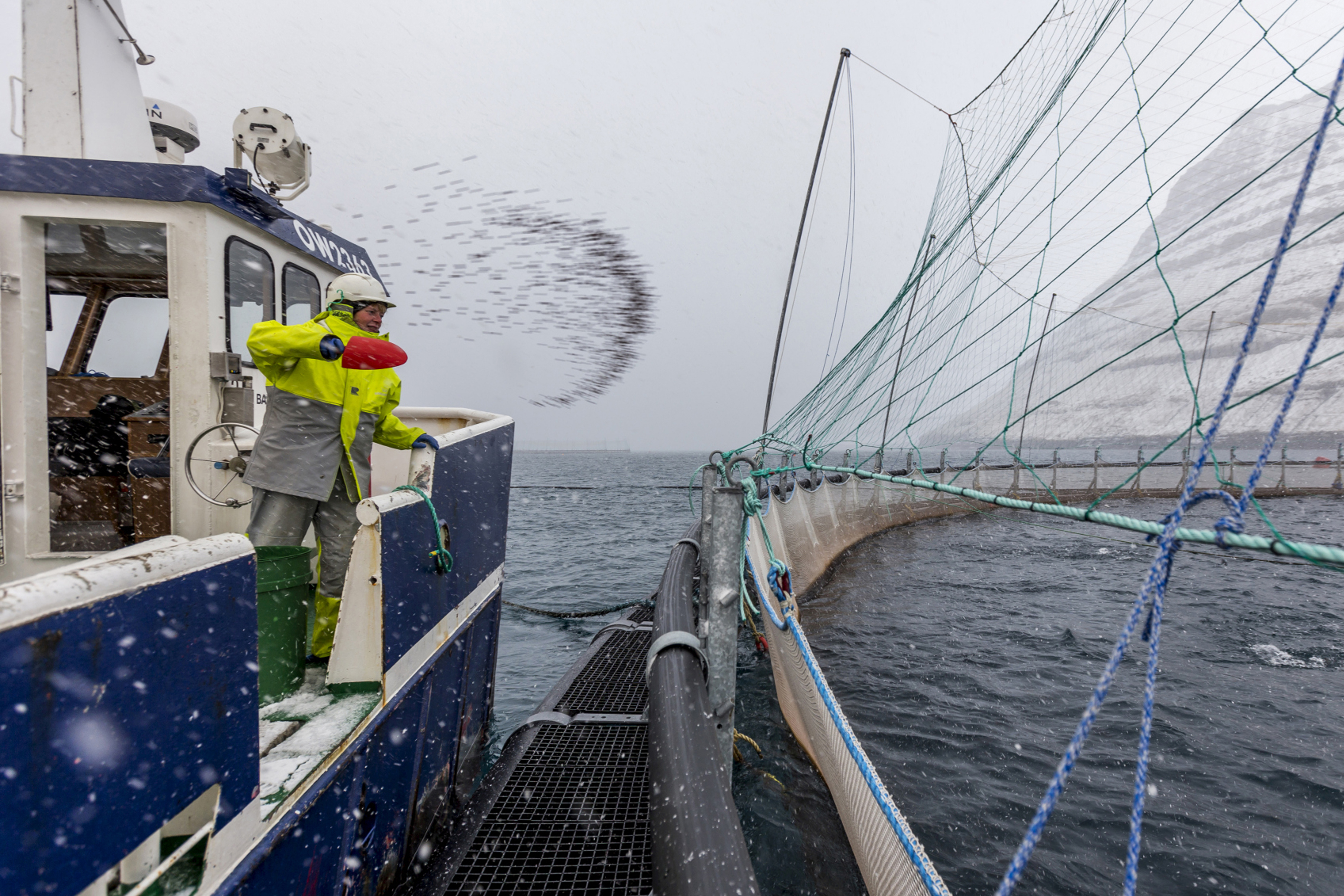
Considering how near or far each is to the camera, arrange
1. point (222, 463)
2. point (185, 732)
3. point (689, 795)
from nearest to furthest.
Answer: point (185, 732) < point (689, 795) < point (222, 463)

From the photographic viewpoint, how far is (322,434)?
10.8ft

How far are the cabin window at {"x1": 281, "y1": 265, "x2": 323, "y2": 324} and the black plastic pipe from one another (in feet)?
13.4

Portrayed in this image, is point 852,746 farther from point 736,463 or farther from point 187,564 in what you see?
point 187,564

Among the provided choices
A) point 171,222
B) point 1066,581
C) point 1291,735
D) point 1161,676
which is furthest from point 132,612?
point 1066,581

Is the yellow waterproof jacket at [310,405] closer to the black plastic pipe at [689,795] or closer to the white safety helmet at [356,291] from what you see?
the white safety helmet at [356,291]

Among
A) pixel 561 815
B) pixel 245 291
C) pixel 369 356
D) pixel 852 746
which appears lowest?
pixel 561 815

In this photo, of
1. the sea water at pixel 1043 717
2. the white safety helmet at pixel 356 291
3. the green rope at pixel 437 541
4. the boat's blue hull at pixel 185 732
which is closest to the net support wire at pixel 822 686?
the sea water at pixel 1043 717

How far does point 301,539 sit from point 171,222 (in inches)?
86.3

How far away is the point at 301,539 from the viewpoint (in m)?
3.31

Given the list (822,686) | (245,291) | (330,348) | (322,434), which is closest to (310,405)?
→ (322,434)

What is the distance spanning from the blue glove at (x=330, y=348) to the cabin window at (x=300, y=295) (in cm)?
189

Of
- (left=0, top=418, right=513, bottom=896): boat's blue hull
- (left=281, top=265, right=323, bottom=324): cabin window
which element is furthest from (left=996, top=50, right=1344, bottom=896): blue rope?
(left=281, top=265, right=323, bottom=324): cabin window

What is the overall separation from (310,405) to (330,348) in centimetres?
47

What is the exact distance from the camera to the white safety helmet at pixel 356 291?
3.44 meters
